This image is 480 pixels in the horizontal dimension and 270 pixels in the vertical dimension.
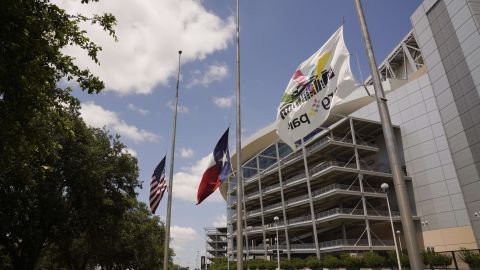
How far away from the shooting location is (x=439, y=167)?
51.9 metres

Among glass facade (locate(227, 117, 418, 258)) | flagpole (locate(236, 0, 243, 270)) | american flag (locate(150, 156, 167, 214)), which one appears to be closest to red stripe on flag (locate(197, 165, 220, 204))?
flagpole (locate(236, 0, 243, 270))

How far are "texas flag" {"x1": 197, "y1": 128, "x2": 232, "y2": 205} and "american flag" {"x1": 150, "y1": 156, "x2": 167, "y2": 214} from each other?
17.3 feet

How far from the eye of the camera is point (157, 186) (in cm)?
2272

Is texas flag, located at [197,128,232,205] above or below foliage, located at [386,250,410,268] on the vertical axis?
above

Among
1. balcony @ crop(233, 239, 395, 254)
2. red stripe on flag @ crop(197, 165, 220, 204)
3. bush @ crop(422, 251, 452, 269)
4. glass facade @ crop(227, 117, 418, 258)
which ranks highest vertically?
glass facade @ crop(227, 117, 418, 258)

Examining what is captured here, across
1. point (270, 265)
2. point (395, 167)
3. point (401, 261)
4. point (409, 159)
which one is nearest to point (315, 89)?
point (395, 167)

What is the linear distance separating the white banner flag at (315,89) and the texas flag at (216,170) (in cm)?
395

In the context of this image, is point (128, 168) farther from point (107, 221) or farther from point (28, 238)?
point (28, 238)

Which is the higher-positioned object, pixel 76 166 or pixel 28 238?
pixel 76 166

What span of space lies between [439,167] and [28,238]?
156 ft

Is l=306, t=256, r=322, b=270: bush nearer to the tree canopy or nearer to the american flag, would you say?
the tree canopy

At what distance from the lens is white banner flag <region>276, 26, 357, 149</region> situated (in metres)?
12.0

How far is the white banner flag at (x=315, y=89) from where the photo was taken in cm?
1198

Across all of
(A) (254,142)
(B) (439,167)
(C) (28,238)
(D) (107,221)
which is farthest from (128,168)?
(A) (254,142)
